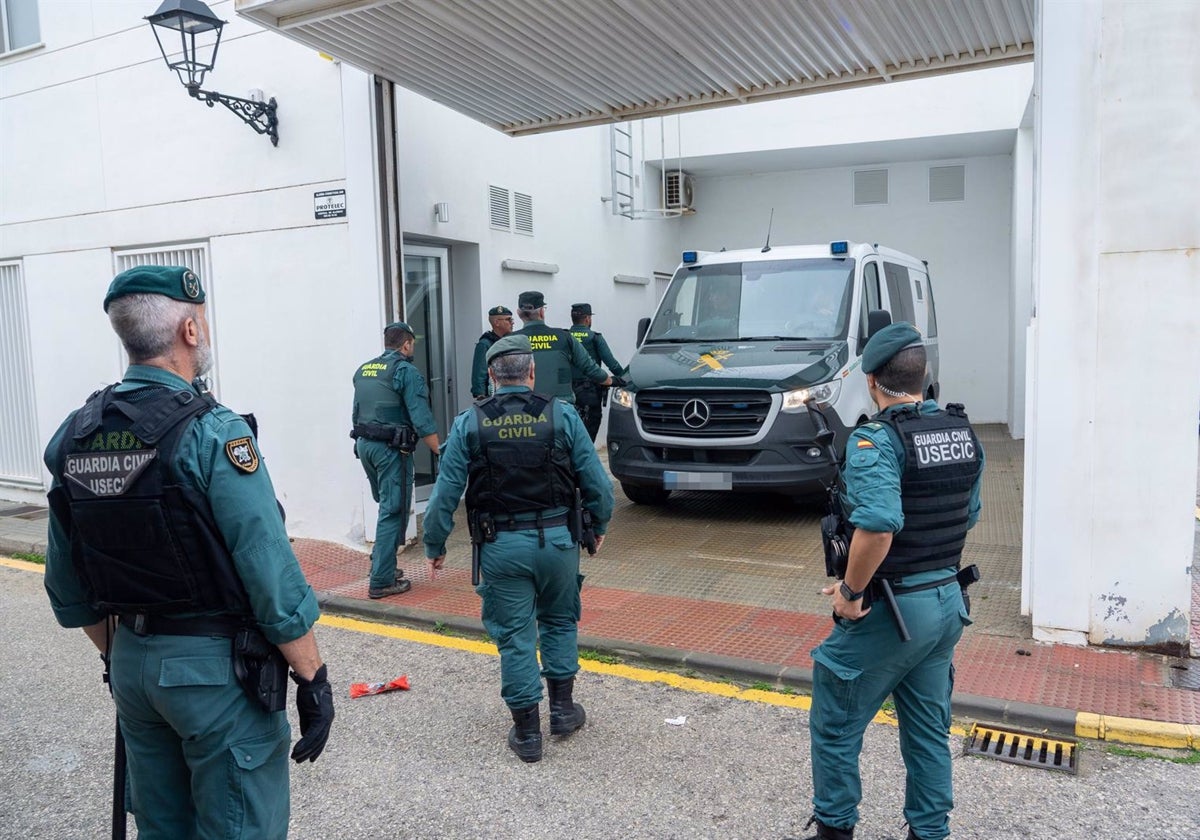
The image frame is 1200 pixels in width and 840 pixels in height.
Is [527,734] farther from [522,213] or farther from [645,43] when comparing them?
[522,213]

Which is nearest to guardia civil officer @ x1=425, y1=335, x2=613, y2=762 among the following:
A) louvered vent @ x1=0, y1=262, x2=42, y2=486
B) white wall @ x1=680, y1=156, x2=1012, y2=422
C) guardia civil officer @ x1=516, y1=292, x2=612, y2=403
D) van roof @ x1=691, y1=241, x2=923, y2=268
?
guardia civil officer @ x1=516, y1=292, x2=612, y2=403

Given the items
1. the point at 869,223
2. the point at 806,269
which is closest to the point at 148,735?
the point at 806,269

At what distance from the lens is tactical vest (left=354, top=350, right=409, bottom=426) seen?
658 cm

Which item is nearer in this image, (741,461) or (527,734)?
(527,734)

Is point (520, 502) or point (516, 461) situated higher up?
point (516, 461)

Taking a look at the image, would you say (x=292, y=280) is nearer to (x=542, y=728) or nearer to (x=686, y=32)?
(x=686, y=32)

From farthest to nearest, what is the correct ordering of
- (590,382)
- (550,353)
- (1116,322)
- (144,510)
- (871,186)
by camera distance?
(871,186), (590,382), (550,353), (1116,322), (144,510)

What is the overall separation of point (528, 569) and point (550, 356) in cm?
459

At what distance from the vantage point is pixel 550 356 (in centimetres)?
859

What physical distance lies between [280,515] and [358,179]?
5.58 metres

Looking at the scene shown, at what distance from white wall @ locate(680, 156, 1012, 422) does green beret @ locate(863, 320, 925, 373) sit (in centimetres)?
1158

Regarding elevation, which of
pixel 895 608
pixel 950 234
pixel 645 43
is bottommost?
pixel 895 608

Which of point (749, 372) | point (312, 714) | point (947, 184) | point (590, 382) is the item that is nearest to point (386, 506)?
point (749, 372)

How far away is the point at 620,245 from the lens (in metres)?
13.0
